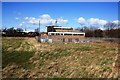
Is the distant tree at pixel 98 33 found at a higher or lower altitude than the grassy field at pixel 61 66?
higher

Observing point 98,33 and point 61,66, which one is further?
point 98,33

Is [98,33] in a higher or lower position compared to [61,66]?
higher

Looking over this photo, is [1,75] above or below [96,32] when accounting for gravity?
below

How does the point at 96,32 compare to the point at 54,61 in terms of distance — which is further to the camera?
the point at 96,32

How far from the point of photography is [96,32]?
74125mm

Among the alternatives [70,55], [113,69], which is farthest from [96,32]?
[113,69]

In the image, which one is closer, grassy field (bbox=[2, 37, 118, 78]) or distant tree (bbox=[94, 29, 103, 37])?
grassy field (bbox=[2, 37, 118, 78])

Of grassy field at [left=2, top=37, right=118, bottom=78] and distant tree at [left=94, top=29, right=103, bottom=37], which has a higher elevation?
distant tree at [left=94, top=29, right=103, bottom=37]

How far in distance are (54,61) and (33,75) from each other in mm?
3718

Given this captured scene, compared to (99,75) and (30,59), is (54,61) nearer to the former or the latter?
(30,59)

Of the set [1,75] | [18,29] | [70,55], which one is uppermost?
[18,29]

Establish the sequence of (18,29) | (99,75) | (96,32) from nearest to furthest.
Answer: (99,75), (96,32), (18,29)

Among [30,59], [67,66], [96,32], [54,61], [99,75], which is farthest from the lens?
[96,32]

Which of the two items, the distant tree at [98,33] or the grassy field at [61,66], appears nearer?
the grassy field at [61,66]
